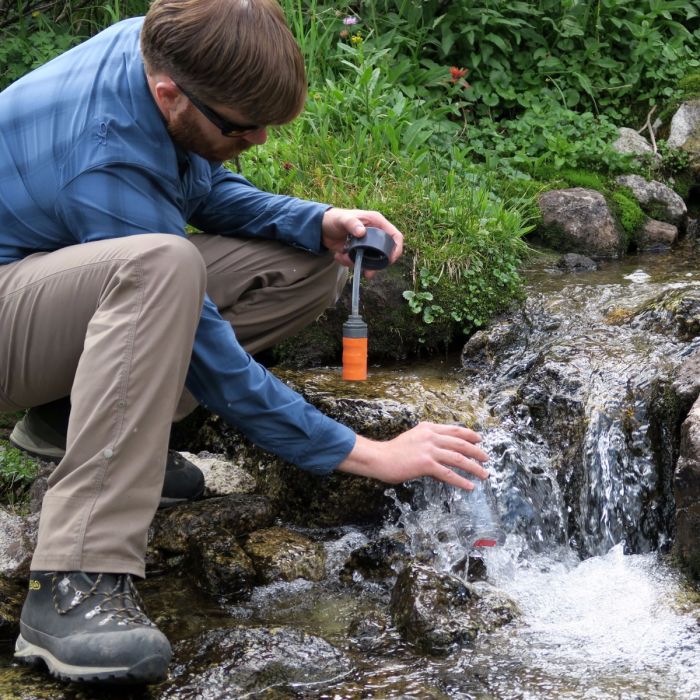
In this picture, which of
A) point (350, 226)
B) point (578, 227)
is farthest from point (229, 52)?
point (578, 227)

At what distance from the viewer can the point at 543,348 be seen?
414cm

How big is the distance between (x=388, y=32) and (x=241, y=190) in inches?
130

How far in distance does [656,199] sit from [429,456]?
407cm

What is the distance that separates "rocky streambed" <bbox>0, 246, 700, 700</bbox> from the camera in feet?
8.28

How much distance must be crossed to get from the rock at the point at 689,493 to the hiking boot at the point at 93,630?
5.27 feet

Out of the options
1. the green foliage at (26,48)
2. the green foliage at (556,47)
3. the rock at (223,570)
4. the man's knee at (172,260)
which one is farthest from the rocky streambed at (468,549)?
the green foliage at (26,48)

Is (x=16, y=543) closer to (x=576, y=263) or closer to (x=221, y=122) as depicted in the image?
(x=221, y=122)

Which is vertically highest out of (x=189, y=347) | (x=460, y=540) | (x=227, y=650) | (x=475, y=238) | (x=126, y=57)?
(x=126, y=57)

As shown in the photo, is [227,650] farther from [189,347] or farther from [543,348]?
[543,348]

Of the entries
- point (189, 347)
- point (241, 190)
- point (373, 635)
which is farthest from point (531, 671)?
point (241, 190)

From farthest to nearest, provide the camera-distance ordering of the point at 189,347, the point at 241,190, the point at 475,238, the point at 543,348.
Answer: the point at 475,238 → the point at 543,348 → the point at 241,190 → the point at 189,347

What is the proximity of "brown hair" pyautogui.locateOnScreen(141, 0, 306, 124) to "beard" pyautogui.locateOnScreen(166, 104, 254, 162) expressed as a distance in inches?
4.2

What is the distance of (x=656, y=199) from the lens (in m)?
5.93

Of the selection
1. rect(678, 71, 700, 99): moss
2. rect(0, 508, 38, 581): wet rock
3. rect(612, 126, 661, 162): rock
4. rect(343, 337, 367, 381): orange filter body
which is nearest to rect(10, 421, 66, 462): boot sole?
rect(0, 508, 38, 581): wet rock
